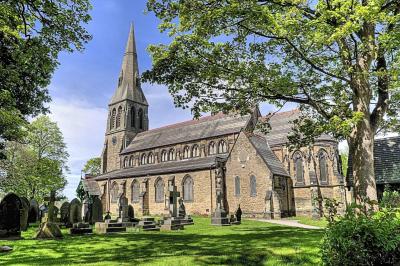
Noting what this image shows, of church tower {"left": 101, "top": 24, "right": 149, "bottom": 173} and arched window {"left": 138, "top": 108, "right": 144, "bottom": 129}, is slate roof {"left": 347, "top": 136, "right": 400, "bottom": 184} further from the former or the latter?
arched window {"left": 138, "top": 108, "right": 144, "bottom": 129}

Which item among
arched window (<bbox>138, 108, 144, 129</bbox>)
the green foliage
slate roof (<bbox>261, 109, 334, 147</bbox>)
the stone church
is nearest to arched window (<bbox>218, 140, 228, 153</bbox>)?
the stone church

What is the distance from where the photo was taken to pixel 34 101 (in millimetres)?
18641

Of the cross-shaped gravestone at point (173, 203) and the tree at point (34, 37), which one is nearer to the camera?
the tree at point (34, 37)

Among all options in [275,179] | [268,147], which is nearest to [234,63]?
[275,179]

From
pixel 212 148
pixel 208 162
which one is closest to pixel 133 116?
pixel 212 148

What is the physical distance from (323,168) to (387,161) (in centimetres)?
1016

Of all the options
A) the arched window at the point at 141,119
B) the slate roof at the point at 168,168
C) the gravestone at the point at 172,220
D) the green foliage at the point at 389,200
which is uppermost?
the arched window at the point at 141,119

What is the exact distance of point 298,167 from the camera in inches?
1259

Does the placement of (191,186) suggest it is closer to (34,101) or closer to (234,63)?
(34,101)

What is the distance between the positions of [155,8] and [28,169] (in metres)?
25.2

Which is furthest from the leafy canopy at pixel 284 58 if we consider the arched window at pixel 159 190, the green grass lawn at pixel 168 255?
the arched window at pixel 159 190

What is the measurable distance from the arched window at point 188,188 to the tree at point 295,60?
2319 cm

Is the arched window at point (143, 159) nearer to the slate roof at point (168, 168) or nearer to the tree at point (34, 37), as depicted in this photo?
the slate roof at point (168, 168)

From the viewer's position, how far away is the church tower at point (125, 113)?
52562 millimetres
